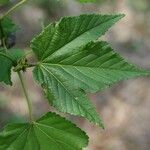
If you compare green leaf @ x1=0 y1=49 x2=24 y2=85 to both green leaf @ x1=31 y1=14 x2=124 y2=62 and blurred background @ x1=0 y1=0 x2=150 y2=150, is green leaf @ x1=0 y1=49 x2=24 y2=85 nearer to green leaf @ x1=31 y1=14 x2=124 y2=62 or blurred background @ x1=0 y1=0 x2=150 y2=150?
green leaf @ x1=31 y1=14 x2=124 y2=62

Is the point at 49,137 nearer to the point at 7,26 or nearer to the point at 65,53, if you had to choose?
the point at 65,53

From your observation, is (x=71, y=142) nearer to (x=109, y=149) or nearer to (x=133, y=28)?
(x=109, y=149)

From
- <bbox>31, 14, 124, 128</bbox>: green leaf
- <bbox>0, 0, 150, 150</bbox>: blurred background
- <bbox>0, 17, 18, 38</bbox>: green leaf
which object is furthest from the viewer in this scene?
→ <bbox>0, 0, 150, 150</bbox>: blurred background

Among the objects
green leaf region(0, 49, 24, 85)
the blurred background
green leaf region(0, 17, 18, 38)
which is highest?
the blurred background

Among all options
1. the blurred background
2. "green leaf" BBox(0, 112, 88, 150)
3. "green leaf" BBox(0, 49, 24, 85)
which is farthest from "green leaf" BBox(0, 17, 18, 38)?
the blurred background

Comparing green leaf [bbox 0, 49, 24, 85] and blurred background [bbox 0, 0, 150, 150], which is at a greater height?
blurred background [bbox 0, 0, 150, 150]

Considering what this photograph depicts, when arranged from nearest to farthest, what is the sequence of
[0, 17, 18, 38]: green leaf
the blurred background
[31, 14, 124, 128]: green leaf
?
1. [31, 14, 124, 128]: green leaf
2. [0, 17, 18, 38]: green leaf
3. the blurred background

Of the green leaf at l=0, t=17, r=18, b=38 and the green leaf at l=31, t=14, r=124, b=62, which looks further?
Result: the green leaf at l=0, t=17, r=18, b=38

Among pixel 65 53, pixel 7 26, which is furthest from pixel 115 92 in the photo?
pixel 65 53
